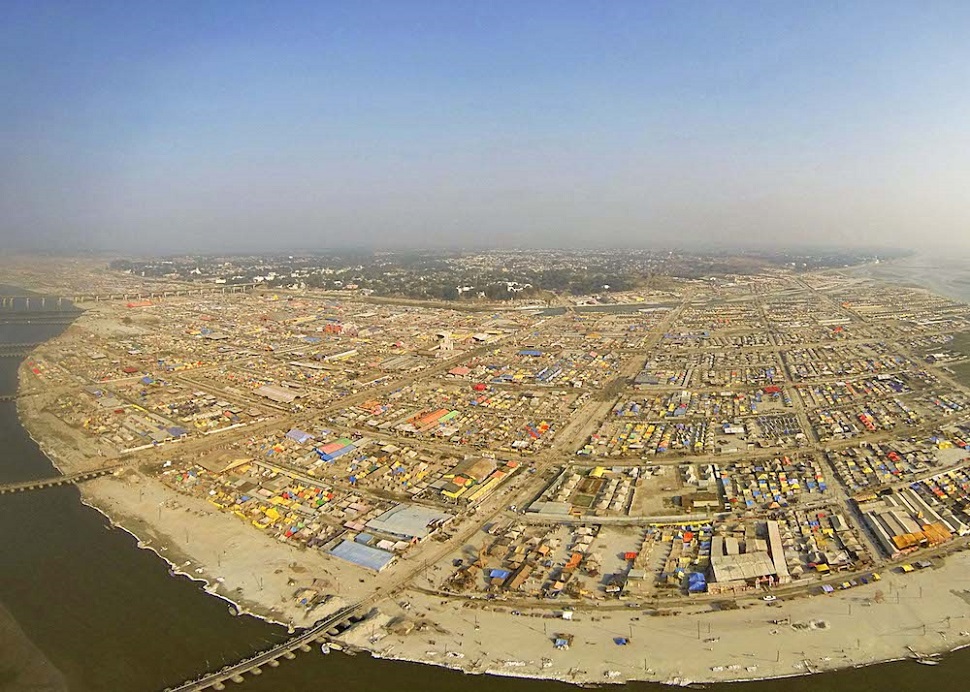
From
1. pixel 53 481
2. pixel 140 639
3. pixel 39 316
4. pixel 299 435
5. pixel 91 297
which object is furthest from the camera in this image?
pixel 91 297

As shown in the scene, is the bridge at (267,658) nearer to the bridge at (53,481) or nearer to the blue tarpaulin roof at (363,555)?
the blue tarpaulin roof at (363,555)

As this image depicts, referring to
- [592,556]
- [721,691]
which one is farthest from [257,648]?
[721,691]

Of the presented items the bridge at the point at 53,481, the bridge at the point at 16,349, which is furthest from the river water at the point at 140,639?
the bridge at the point at 16,349

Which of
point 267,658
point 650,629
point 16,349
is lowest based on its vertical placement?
point 267,658

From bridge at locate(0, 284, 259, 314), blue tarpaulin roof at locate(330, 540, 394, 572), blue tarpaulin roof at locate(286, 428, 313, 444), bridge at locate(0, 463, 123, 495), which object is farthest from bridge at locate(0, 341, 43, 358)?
blue tarpaulin roof at locate(330, 540, 394, 572)

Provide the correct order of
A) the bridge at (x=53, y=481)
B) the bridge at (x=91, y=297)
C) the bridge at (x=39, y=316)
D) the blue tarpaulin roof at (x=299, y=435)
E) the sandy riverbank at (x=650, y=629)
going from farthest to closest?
1. the bridge at (x=91, y=297)
2. the bridge at (x=39, y=316)
3. the blue tarpaulin roof at (x=299, y=435)
4. the bridge at (x=53, y=481)
5. the sandy riverbank at (x=650, y=629)

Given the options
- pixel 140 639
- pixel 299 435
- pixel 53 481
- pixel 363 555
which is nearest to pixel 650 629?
pixel 363 555

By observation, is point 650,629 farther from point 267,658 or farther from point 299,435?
point 299,435
